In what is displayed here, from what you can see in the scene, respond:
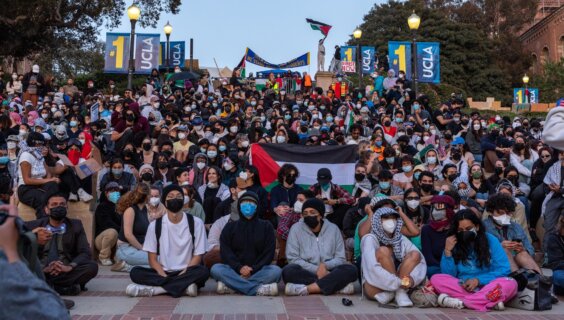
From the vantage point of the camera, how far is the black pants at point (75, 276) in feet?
26.3

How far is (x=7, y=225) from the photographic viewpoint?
307 centimetres

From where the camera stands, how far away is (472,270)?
314 inches

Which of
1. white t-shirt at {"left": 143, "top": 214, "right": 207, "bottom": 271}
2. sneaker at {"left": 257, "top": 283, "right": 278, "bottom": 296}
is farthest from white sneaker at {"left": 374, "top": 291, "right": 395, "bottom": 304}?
white t-shirt at {"left": 143, "top": 214, "right": 207, "bottom": 271}

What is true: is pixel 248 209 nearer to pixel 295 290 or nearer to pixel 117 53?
pixel 295 290

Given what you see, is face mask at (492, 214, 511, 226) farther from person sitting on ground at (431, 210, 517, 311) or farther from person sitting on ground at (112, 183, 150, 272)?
person sitting on ground at (112, 183, 150, 272)

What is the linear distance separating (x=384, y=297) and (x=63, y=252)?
165 inches

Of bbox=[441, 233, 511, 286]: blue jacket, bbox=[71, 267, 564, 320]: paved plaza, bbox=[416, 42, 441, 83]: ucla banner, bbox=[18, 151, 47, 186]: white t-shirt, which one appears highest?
bbox=[416, 42, 441, 83]: ucla banner

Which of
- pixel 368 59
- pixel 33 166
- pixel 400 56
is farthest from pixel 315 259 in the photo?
pixel 368 59

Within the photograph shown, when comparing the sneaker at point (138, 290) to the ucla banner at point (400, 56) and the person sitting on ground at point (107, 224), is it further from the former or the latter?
the ucla banner at point (400, 56)

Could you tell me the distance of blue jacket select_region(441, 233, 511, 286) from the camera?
25.8 feet

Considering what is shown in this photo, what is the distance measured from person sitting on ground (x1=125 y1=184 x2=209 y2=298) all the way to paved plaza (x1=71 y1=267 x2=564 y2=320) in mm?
162

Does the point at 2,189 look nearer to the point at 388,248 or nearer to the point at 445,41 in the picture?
the point at 388,248

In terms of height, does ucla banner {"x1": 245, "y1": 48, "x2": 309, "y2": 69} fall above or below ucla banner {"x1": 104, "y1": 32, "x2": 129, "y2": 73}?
above

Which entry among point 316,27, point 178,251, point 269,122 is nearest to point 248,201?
point 178,251
